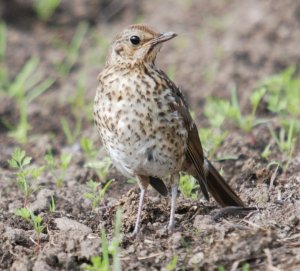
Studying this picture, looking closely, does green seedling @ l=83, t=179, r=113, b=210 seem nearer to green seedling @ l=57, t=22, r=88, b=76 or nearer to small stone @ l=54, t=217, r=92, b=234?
small stone @ l=54, t=217, r=92, b=234

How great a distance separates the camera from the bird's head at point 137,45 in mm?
6078

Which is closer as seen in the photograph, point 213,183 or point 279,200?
point 279,200

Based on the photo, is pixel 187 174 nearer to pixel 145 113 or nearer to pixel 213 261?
pixel 145 113

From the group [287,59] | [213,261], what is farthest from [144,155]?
[287,59]

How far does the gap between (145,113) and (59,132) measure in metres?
3.08

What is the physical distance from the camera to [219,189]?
6461 millimetres

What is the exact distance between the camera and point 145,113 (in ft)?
19.1

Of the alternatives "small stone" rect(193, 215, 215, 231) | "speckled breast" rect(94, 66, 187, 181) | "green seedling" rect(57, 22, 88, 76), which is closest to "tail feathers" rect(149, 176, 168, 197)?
"speckled breast" rect(94, 66, 187, 181)

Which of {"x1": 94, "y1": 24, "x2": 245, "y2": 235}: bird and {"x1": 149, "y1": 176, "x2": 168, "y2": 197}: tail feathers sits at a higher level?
{"x1": 94, "y1": 24, "x2": 245, "y2": 235}: bird

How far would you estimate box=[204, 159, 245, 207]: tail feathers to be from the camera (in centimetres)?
628

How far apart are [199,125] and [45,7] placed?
402 centimetres

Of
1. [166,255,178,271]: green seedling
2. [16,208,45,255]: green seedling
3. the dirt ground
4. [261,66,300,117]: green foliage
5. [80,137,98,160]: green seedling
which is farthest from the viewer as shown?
[261,66,300,117]: green foliage

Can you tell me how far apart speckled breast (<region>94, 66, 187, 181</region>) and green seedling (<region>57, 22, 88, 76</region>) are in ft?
13.7

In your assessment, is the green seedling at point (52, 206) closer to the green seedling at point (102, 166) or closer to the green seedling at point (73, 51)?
the green seedling at point (102, 166)
